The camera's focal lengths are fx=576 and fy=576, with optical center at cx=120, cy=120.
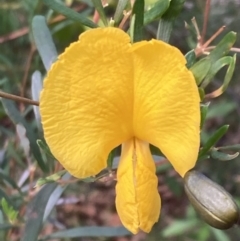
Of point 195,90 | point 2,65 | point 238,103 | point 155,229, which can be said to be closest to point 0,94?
point 195,90

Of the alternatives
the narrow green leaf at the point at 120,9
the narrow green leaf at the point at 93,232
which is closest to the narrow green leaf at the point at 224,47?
the narrow green leaf at the point at 120,9

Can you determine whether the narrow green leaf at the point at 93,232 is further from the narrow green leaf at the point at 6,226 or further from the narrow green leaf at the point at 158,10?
the narrow green leaf at the point at 158,10

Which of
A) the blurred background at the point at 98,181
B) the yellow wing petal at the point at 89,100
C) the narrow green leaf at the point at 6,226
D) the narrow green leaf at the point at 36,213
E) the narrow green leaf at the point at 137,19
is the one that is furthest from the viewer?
the blurred background at the point at 98,181

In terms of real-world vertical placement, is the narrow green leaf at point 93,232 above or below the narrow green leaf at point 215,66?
below

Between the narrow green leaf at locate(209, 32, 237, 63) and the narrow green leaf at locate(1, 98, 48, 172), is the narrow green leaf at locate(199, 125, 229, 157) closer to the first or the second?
the narrow green leaf at locate(209, 32, 237, 63)

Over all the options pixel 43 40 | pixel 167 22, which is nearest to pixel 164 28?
pixel 167 22
